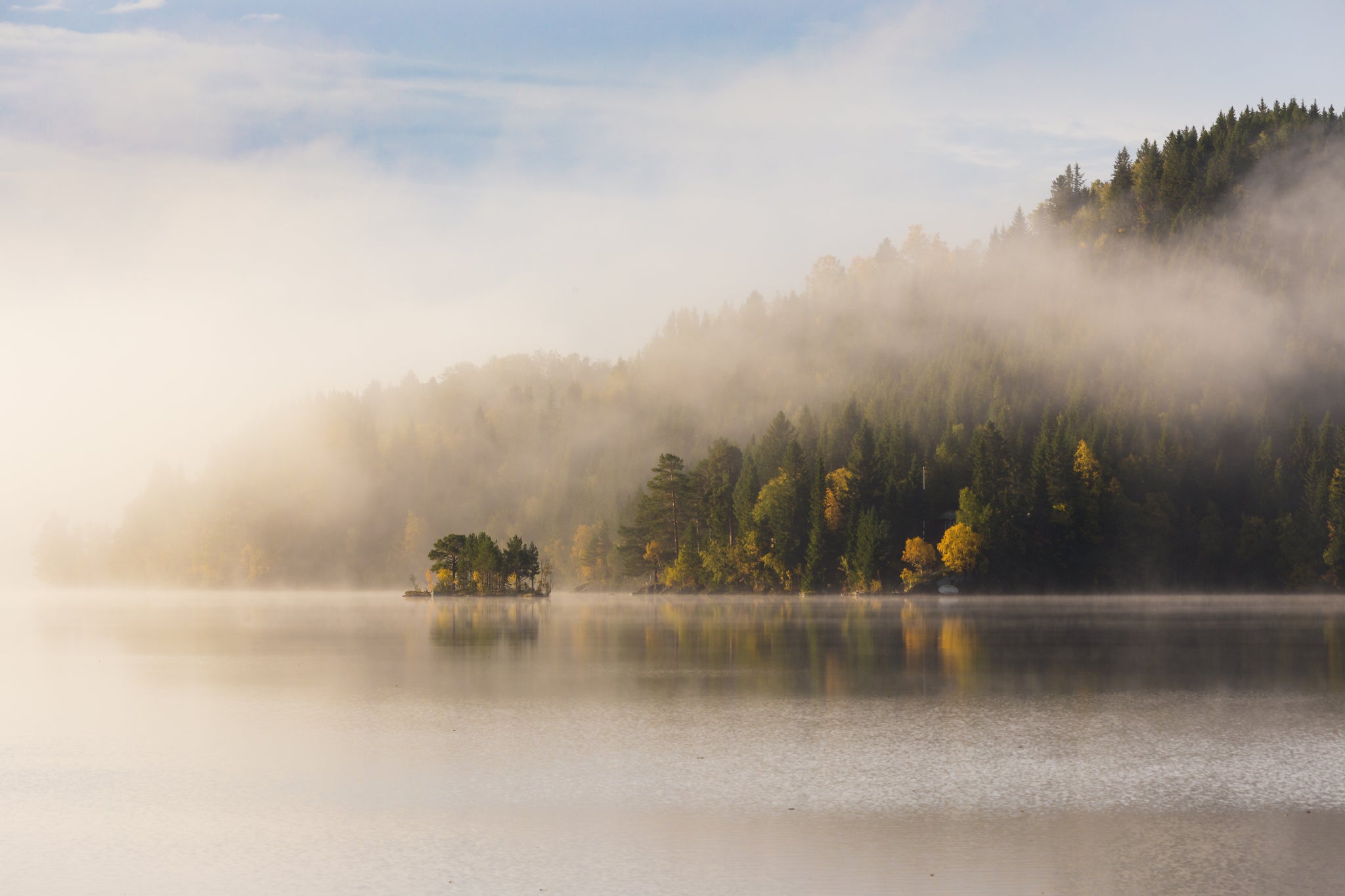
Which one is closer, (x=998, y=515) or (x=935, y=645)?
(x=935, y=645)

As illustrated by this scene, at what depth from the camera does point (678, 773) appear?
2450 cm

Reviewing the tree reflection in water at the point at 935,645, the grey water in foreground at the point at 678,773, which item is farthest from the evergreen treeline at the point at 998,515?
the grey water in foreground at the point at 678,773

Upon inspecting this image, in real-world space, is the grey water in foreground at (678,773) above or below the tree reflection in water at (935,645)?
above

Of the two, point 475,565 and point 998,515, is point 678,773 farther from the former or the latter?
point 998,515

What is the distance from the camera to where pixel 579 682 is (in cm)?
4216

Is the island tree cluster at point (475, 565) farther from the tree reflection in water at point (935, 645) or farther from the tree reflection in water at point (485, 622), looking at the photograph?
the tree reflection in water at point (935, 645)

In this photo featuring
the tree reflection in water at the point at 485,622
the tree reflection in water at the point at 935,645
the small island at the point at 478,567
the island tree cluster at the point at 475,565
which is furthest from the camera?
the small island at the point at 478,567

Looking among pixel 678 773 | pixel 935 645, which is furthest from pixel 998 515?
pixel 678 773

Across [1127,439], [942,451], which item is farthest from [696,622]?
[1127,439]

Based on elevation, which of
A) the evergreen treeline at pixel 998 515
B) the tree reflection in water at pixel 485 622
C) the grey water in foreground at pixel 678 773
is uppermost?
the evergreen treeline at pixel 998 515

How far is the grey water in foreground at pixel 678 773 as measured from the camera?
17.4 metres

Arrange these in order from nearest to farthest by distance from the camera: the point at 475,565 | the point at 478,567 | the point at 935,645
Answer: the point at 935,645
the point at 475,565
the point at 478,567

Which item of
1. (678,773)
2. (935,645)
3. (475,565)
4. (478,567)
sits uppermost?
(475,565)

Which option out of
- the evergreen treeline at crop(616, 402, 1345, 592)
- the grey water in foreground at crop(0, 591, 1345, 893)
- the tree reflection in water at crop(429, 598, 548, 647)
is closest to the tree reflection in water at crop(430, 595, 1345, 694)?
the tree reflection in water at crop(429, 598, 548, 647)
